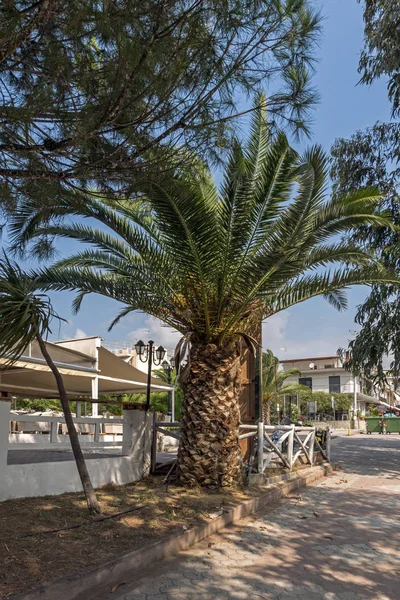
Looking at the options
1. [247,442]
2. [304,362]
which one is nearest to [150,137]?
[247,442]

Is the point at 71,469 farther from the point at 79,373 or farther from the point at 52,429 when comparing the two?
the point at 79,373

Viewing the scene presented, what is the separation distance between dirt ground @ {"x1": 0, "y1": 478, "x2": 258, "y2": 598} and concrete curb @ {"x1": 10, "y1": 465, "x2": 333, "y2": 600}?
Answer: 0.38 feet

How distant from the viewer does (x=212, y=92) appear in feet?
19.5

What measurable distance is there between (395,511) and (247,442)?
4.12 meters

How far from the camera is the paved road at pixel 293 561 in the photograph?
461 cm

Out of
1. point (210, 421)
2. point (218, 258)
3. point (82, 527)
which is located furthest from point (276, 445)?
point (82, 527)

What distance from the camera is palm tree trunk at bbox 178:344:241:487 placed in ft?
29.1

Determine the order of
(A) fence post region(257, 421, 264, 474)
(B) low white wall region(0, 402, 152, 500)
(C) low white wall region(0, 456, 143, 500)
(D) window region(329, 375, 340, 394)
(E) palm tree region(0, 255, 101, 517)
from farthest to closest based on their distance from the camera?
(D) window region(329, 375, 340, 394)
(A) fence post region(257, 421, 264, 474)
(C) low white wall region(0, 456, 143, 500)
(B) low white wall region(0, 402, 152, 500)
(E) palm tree region(0, 255, 101, 517)

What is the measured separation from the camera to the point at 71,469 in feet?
26.0

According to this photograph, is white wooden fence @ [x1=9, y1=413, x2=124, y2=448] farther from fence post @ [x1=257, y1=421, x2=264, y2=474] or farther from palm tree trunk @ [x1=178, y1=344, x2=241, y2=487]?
fence post @ [x1=257, y1=421, x2=264, y2=474]

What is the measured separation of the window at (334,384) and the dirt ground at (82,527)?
5936 cm

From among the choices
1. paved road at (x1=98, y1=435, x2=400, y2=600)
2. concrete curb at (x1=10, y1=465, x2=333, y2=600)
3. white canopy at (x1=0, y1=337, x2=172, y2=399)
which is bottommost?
paved road at (x1=98, y1=435, x2=400, y2=600)

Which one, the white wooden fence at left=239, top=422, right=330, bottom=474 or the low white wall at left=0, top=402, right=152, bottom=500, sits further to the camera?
the white wooden fence at left=239, top=422, right=330, bottom=474

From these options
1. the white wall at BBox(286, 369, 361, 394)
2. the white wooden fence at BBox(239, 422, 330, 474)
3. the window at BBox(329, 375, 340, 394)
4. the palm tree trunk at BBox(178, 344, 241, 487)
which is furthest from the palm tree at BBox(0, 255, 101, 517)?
the window at BBox(329, 375, 340, 394)
